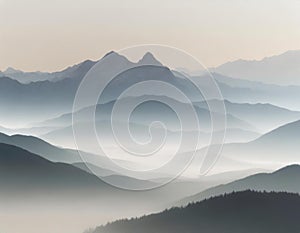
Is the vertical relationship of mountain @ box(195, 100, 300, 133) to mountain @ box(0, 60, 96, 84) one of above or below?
below

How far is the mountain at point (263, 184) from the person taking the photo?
2244 millimetres

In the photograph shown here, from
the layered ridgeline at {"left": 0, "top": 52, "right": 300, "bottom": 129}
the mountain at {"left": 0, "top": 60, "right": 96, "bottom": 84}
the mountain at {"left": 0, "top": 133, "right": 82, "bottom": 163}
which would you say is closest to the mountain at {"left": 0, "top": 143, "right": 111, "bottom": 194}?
the mountain at {"left": 0, "top": 133, "right": 82, "bottom": 163}

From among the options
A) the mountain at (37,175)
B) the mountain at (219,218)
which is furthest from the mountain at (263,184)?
the mountain at (37,175)

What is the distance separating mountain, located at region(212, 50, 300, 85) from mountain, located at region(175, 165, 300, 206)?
42cm

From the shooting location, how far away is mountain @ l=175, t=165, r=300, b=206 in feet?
7.36

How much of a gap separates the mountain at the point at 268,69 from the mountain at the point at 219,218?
21.0 inches

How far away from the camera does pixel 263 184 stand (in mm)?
2254

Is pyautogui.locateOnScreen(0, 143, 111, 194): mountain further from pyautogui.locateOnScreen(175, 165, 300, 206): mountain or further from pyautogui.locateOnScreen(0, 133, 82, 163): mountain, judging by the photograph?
pyautogui.locateOnScreen(175, 165, 300, 206): mountain

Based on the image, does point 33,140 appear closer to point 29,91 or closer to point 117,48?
point 29,91

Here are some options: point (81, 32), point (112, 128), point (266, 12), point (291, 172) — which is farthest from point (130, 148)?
point (266, 12)

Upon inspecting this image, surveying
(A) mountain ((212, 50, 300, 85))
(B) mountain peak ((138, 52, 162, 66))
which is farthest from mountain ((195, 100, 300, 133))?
(B) mountain peak ((138, 52, 162, 66))

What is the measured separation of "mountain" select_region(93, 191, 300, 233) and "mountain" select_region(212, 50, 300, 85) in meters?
0.53

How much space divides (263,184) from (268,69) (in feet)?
1.76

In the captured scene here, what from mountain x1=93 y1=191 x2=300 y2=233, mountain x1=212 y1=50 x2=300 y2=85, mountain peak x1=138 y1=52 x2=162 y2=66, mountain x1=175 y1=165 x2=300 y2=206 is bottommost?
mountain x1=93 y1=191 x2=300 y2=233
